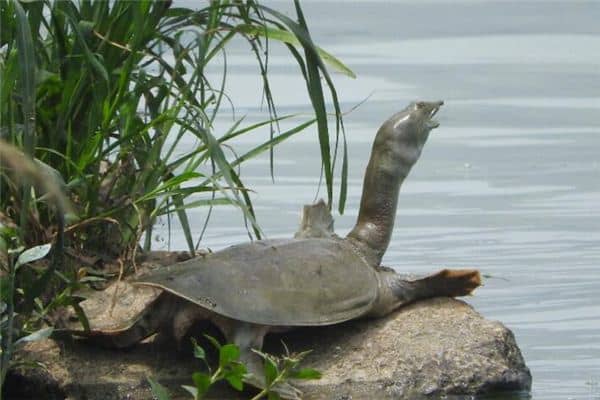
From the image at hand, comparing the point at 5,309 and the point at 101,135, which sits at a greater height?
the point at 101,135

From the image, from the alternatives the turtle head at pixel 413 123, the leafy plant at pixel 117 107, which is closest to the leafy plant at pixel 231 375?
the leafy plant at pixel 117 107

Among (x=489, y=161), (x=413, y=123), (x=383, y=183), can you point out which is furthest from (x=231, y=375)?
(x=489, y=161)

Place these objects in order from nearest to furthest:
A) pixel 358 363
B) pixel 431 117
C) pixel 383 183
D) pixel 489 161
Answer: pixel 358 363, pixel 383 183, pixel 431 117, pixel 489 161

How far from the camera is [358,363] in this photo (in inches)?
225

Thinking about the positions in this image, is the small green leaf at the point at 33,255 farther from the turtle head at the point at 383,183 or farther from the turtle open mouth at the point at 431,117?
the turtle open mouth at the point at 431,117

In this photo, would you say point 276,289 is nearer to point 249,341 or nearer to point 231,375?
point 249,341

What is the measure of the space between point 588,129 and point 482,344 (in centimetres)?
495

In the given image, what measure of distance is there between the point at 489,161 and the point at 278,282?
436 centimetres

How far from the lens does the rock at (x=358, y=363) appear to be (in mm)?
5555

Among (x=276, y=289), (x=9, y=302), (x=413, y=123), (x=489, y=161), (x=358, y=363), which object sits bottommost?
(x=358, y=363)

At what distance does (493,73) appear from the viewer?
1276 cm

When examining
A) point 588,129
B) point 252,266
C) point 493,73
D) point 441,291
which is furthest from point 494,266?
point 493,73

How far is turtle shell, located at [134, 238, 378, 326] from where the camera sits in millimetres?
5508

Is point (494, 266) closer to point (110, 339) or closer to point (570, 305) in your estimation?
point (570, 305)
